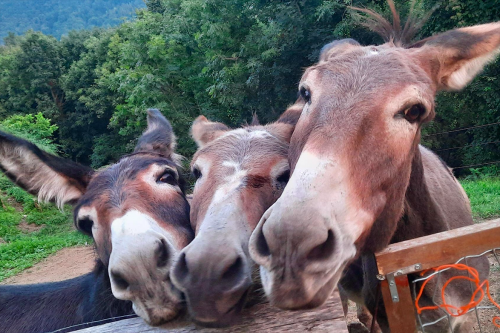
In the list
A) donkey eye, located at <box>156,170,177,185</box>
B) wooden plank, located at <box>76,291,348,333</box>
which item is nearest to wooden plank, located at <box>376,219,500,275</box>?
wooden plank, located at <box>76,291,348,333</box>

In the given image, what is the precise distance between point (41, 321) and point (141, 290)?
1868mm

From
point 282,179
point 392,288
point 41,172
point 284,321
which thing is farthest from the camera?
point 41,172

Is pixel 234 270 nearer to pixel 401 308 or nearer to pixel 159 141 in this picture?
pixel 401 308

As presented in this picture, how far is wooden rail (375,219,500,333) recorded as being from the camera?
67.5 inches

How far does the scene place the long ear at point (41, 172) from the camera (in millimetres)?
2916

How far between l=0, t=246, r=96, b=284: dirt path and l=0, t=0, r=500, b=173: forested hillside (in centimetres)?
783

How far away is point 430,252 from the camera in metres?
1.73

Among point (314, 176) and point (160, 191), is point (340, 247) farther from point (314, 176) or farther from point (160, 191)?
point (160, 191)

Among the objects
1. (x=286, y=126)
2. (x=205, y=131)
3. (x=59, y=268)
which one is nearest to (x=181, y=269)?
(x=286, y=126)

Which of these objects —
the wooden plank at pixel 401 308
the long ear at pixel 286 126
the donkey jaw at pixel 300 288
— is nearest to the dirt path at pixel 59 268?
the long ear at pixel 286 126

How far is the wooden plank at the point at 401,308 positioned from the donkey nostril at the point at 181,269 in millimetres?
1007

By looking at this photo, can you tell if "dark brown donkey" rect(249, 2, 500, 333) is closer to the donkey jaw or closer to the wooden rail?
the donkey jaw

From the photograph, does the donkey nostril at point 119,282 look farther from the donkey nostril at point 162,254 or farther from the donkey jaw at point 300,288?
the donkey jaw at point 300,288

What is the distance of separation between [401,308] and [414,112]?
1.05 meters
